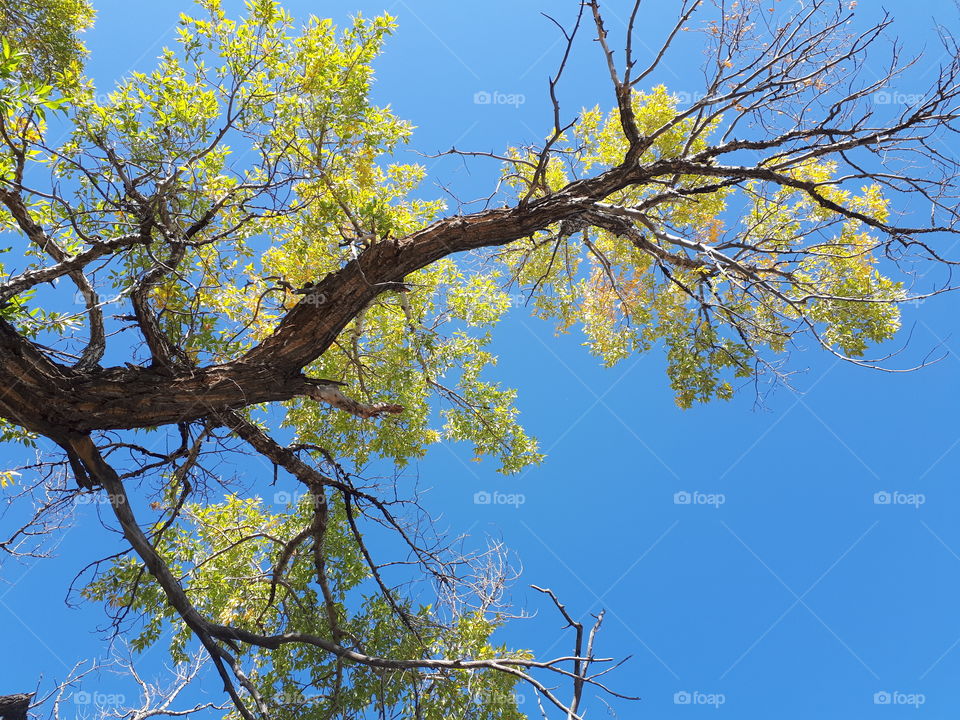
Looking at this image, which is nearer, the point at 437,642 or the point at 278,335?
the point at 278,335

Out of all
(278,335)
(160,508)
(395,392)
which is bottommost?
(160,508)

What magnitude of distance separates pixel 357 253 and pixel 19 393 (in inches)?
90.6

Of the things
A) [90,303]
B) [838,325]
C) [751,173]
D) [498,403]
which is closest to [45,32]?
[90,303]

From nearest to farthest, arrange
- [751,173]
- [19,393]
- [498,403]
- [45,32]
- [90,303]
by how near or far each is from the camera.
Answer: [19,393], [751,173], [90,303], [45,32], [498,403]

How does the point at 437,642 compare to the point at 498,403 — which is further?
the point at 498,403

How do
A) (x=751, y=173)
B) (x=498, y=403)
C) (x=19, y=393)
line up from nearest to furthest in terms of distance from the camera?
1. (x=19, y=393)
2. (x=751, y=173)
3. (x=498, y=403)

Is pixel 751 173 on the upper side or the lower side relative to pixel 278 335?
upper

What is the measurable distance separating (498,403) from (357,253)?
382cm

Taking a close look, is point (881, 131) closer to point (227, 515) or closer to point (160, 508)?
point (160, 508)

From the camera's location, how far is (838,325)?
21.0ft

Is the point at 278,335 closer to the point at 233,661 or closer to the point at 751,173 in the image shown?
the point at 233,661

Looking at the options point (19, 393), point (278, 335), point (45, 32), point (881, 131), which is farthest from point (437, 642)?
point (45, 32)

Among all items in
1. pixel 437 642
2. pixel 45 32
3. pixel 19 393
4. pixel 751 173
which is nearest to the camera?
pixel 19 393

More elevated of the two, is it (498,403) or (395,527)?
(498,403)
